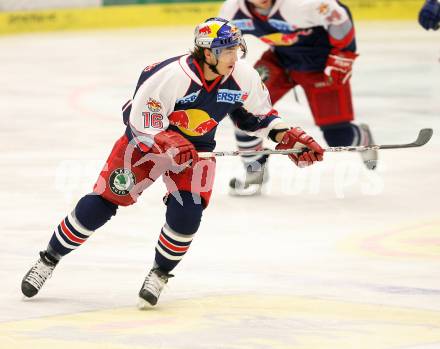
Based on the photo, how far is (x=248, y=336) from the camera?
412cm

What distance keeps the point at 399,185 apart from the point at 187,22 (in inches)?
303

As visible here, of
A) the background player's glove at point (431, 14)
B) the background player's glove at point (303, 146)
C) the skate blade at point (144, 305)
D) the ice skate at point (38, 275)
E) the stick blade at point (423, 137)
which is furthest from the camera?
the background player's glove at point (431, 14)

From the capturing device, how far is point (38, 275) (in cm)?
463

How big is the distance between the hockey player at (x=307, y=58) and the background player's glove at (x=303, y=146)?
2.00m

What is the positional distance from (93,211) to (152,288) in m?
0.37

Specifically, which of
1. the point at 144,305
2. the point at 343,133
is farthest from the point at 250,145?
the point at 144,305

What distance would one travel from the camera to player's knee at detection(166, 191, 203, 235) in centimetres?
444

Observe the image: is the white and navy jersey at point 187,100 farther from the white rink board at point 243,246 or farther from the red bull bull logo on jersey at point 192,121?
the white rink board at point 243,246

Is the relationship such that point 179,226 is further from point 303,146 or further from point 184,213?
point 303,146

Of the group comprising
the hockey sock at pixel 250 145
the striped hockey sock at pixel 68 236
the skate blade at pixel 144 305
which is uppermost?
the striped hockey sock at pixel 68 236

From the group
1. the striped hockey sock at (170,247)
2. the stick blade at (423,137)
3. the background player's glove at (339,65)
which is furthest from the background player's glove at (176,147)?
the background player's glove at (339,65)

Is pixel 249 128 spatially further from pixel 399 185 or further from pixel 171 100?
pixel 399 185

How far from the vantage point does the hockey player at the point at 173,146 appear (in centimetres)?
446

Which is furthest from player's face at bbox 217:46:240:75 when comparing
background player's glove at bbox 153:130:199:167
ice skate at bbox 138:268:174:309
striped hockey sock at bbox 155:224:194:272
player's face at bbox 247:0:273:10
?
player's face at bbox 247:0:273:10
